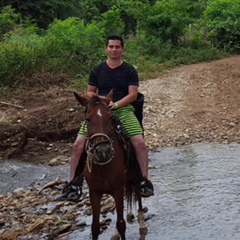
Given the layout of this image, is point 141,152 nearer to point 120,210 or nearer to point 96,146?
point 120,210

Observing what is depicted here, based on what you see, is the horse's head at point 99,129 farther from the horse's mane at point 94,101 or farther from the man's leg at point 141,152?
the man's leg at point 141,152

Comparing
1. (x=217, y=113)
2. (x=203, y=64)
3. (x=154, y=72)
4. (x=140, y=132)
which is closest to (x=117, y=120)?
(x=140, y=132)

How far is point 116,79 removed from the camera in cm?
Answer: 682

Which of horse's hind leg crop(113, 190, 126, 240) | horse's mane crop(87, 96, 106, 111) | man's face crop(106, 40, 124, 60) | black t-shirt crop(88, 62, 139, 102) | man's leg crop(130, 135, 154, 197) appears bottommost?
horse's hind leg crop(113, 190, 126, 240)

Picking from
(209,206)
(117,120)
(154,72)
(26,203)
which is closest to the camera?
(117,120)

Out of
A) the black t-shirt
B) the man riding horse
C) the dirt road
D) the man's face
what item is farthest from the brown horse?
the dirt road

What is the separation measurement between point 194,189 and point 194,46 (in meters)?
12.9

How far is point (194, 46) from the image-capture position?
21.4m

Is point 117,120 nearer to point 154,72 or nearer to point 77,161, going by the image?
point 77,161

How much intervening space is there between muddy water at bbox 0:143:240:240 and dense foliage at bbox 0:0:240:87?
579 cm

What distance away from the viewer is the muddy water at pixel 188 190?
7.43 meters

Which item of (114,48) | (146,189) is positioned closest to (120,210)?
(146,189)

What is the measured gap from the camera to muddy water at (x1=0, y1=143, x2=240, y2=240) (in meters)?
7.43

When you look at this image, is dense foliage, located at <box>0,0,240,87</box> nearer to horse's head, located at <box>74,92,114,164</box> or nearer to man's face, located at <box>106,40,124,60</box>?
man's face, located at <box>106,40,124,60</box>
